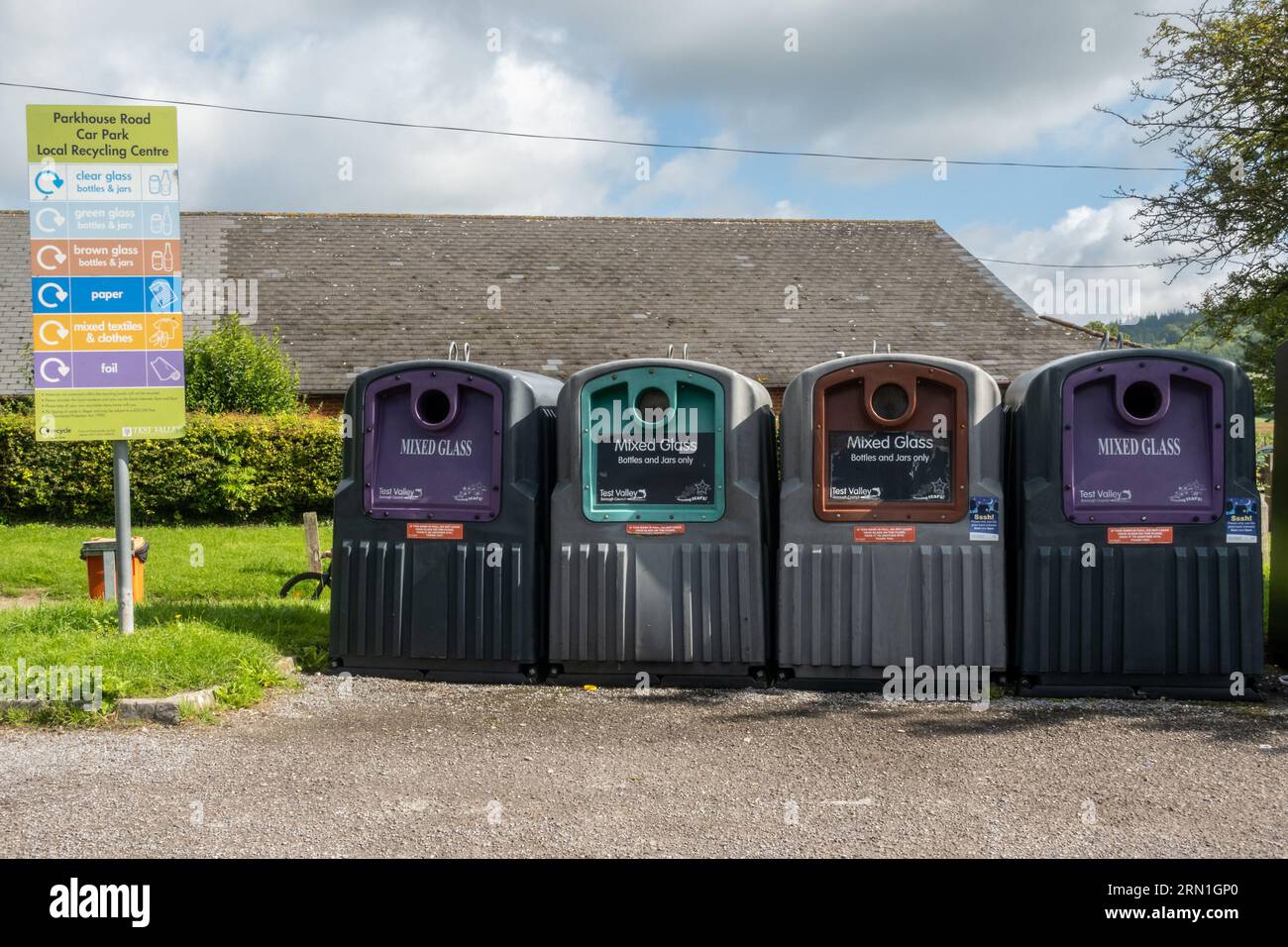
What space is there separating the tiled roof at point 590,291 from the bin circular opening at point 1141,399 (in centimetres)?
1246

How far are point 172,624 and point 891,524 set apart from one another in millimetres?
4342

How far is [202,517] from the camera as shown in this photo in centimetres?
1430

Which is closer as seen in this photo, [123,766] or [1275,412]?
[123,766]

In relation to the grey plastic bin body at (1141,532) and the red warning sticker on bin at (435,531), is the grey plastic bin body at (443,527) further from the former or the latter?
the grey plastic bin body at (1141,532)

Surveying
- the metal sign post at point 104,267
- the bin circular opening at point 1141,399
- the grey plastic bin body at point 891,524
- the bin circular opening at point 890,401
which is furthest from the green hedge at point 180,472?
the bin circular opening at point 1141,399

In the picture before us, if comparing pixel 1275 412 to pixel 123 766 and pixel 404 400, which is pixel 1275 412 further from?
pixel 123 766

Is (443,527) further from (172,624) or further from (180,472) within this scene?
(180,472)

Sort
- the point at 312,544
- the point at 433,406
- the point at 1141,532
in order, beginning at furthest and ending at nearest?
the point at 312,544, the point at 433,406, the point at 1141,532

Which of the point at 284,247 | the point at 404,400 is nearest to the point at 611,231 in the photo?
the point at 284,247

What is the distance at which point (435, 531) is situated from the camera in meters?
6.17

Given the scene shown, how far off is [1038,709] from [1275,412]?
2.56 m

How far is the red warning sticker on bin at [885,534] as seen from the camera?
19.3 feet

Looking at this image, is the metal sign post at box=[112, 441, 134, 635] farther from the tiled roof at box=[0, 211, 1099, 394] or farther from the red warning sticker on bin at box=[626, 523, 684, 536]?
the tiled roof at box=[0, 211, 1099, 394]

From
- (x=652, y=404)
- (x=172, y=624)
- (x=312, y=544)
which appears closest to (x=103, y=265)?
(x=172, y=624)
